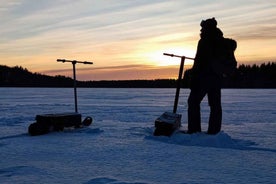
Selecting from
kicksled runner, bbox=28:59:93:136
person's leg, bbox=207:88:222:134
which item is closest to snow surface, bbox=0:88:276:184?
kicksled runner, bbox=28:59:93:136

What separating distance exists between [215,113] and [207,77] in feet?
2.29

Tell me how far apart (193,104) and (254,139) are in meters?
1.30

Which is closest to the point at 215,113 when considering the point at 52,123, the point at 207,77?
the point at 207,77

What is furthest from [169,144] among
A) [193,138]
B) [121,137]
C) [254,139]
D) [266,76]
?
[266,76]

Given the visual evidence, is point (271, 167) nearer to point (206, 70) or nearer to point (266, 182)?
point (266, 182)

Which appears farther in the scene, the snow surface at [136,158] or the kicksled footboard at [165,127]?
the kicksled footboard at [165,127]

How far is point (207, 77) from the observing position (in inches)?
274

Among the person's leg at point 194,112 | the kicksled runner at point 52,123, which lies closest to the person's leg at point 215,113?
the person's leg at point 194,112

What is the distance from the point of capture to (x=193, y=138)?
645 cm

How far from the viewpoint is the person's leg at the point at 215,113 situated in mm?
6898

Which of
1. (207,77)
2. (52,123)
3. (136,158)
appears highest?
(207,77)

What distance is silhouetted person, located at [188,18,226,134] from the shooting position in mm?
6863

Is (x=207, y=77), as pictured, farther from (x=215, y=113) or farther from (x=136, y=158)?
(x=136, y=158)

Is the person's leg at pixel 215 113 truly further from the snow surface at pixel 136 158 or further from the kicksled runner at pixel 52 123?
the kicksled runner at pixel 52 123
